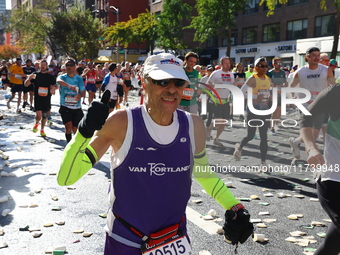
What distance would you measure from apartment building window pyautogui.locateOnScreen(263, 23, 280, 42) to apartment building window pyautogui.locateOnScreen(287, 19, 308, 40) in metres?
1.50

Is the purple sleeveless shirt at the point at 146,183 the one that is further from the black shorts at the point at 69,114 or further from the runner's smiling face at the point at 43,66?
the runner's smiling face at the point at 43,66

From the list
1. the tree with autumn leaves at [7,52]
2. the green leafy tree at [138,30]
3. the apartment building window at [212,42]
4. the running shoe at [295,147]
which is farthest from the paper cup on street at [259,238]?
the tree with autumn leaves at [7,52]

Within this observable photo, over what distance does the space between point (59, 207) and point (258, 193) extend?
2.93m

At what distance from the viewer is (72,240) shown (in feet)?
15.3

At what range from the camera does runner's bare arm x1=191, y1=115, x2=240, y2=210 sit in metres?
2.61

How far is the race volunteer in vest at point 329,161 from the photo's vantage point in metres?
3.11

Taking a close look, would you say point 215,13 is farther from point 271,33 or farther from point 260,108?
point 260,108

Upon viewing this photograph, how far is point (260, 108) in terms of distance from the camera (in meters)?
8.21

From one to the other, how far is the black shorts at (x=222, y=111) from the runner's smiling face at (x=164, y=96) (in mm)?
7801

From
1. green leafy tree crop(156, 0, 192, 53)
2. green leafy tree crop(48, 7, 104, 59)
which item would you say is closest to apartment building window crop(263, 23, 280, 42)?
green leafy tree crop(156, 0, 192, 53)

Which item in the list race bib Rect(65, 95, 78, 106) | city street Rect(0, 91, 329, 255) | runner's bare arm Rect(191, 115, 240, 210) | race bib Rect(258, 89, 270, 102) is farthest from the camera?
race bib Rect(65, 95, 78, 106)

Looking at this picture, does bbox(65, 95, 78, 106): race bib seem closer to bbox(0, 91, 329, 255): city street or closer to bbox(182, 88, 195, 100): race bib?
bbox(0, 91, 329, 255): city street

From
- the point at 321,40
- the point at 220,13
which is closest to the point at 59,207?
the point at 220,13

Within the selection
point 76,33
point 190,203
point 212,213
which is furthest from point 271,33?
point 212,213
